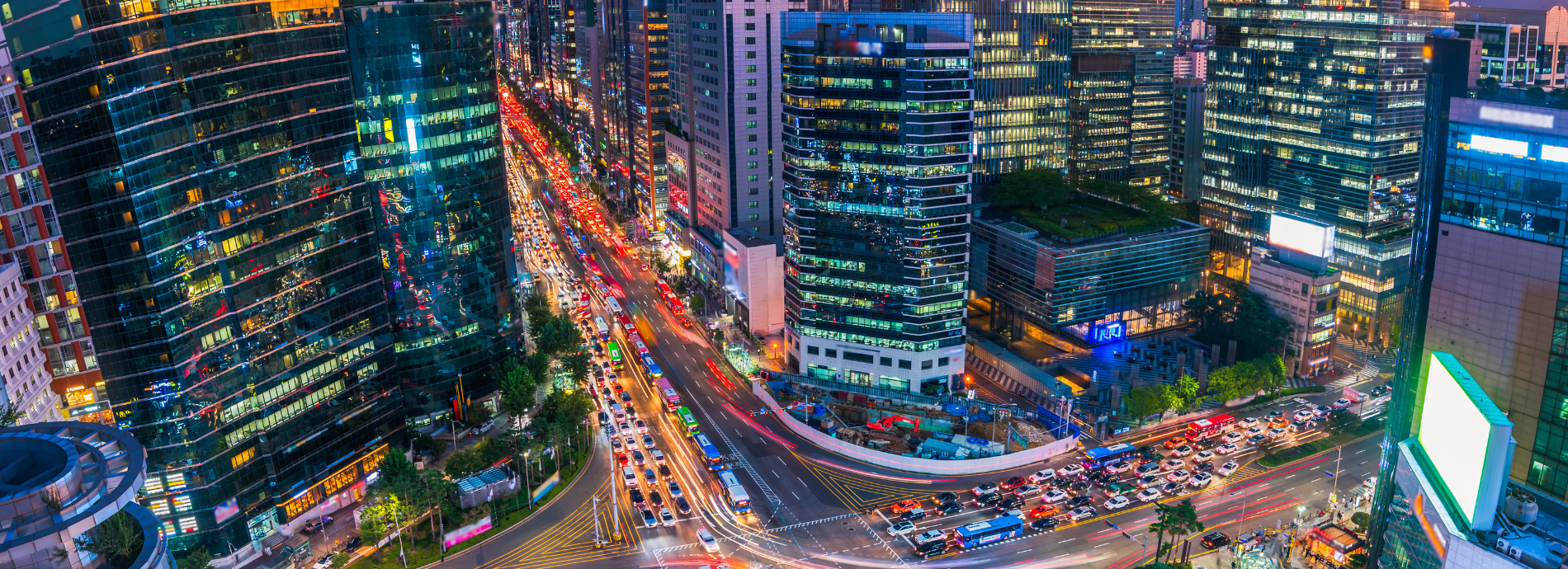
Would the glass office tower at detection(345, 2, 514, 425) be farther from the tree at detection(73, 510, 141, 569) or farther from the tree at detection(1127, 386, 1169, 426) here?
the tree at detection(1127, 386, 1169, 426)

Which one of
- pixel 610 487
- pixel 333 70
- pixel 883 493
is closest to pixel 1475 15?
pixel 883 493

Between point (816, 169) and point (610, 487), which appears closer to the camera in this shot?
point (610, 487)


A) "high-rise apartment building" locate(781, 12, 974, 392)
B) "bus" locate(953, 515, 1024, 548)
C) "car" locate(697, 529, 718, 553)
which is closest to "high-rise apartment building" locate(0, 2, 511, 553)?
"high-rise apartment building" locate(781, 12, 974, 392)

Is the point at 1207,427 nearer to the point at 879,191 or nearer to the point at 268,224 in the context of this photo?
the point at 879,191

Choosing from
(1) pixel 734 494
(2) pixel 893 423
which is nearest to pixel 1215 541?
(2) pixel 893 423

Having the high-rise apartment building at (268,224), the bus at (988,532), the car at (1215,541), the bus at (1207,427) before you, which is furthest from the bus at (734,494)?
the bus at (1207,427)

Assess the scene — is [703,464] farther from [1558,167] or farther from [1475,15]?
[1475,15]
